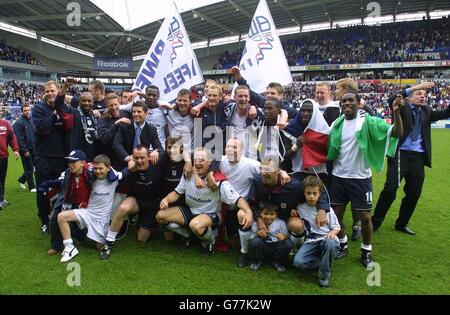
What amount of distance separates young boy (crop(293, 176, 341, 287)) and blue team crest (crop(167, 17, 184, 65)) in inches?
150

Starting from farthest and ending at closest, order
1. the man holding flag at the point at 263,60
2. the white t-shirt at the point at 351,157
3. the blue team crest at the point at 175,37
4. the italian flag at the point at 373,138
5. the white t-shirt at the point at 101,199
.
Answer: the man holding flag at the point at 263,60 → the blue team crest at the point at 175,37 → the white t-shirt at the point at 101,199 → the white t-shirt at the point at 351,157 → the italian flag at the point at 373,138

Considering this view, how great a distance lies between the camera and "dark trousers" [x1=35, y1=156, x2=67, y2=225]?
5.01 m

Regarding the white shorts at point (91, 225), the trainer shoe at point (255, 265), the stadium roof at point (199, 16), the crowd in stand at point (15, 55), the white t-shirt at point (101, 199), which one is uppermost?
the stadium roof at point (199, 16)

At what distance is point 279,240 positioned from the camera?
4102mm

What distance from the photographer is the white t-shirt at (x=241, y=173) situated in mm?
4426

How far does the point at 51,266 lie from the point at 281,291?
2.61 metres

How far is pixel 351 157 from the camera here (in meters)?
4.16

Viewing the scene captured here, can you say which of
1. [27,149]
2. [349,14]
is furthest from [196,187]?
[349,14]

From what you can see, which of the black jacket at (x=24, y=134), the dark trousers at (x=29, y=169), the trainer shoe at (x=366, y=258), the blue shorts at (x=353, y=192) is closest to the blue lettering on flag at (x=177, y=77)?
the blue shorts at (x=353, y=192)

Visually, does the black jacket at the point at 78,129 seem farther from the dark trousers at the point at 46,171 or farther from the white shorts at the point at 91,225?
the white shorts at the point at 91,225

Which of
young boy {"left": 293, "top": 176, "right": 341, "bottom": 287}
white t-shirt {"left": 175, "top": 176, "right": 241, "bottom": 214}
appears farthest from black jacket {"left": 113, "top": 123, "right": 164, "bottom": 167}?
young boy {"left": 293, "top": 176, "right": 341, "bottom": 287}

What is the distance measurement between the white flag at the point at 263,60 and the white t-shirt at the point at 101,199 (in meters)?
3.47

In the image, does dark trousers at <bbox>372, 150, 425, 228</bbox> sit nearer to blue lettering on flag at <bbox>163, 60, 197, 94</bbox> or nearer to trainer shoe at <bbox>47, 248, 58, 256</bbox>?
blue lettering on flag at <bbox>163, 60, 197, 94</bbox>

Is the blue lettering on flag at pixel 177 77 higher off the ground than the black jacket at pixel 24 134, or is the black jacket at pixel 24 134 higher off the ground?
the blue lettering on flag at pixel 177 77
